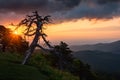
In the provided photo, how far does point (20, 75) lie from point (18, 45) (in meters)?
30.5

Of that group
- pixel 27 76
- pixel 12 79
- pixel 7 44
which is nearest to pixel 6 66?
pixel 27 76

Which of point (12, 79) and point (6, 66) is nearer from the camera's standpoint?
point (12, 79)

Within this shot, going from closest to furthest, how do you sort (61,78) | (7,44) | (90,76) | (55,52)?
(61,78)
(55,52)
(7,44)
(90,76)

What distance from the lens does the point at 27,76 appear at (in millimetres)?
27953

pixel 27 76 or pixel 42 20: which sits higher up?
pixel 42 20

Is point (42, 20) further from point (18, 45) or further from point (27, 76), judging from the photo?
point (18, 45)

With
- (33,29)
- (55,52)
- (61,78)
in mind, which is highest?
(33,29)

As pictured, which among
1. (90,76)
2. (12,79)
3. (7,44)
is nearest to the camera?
(12,79)

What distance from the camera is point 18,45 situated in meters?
58.1

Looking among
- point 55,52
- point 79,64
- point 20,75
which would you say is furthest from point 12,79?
point 79,64

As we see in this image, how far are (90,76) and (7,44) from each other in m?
74.9

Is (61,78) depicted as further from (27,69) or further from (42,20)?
A: (42,20)

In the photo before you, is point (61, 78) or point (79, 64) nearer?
point (61, 78)

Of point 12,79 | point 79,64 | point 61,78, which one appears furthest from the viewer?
point 79,64
